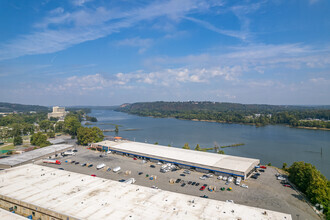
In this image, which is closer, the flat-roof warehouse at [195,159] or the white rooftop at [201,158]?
the flat-roof warehouse at [195,159]

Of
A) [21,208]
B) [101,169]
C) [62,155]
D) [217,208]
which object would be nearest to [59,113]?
[62,155]

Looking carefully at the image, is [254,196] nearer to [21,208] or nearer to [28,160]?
[21,208]

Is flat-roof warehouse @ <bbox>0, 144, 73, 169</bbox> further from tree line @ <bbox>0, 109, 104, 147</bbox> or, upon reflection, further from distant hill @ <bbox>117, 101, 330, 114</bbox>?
distant hill @ <bbox>117, 101, 330, 114</bbox>

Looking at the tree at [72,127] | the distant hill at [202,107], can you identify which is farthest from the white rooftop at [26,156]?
the distant hill at [202,107]

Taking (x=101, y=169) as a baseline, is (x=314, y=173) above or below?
above

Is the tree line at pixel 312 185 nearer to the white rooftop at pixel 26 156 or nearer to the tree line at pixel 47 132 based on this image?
Answer: the tree line at pixel 47 132
